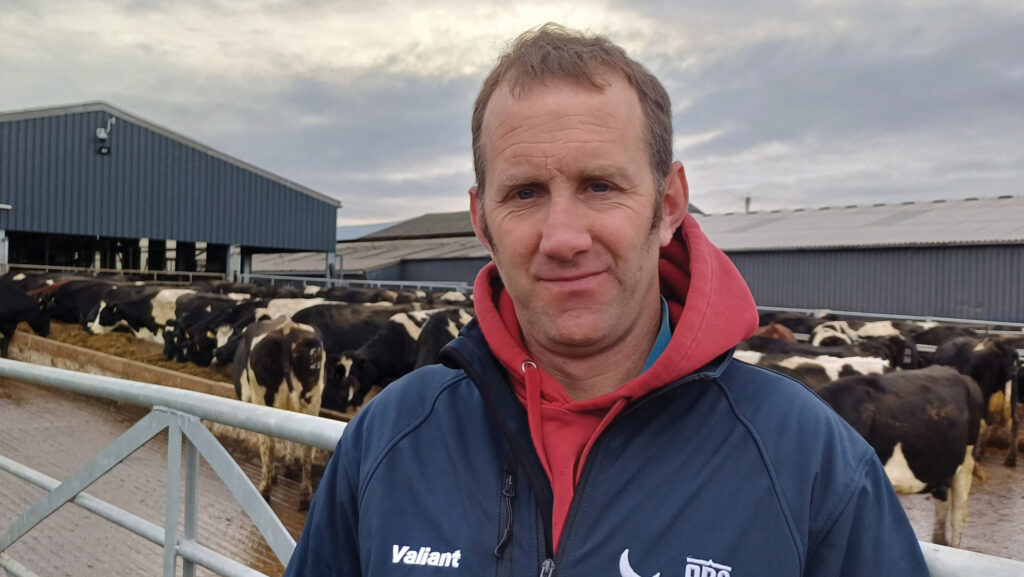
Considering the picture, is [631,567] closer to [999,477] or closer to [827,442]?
[827,442]

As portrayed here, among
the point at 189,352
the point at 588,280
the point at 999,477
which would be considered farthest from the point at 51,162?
the point at 588,280

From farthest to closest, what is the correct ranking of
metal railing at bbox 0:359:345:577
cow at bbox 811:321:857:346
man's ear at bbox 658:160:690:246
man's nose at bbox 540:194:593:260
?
cow at bbox 811:321:857:346 → metal railing at bbox 0:359:345:577 → man's ear at bbox 658:160:690:246 → man's nose at bbox 540:194:593:260

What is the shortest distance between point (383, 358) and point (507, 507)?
10621mm

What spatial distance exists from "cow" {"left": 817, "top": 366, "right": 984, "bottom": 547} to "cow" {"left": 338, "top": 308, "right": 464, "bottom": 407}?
6.30 meters

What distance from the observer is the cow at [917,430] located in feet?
22.3

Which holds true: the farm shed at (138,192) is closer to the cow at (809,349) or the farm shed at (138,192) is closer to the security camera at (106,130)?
the security camera at (106,130)

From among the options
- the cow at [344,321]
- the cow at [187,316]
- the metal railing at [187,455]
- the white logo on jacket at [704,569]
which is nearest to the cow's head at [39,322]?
the cow at [187,316]

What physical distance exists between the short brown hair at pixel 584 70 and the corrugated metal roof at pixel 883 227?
28.4 metres

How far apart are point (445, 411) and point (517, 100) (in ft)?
2.20

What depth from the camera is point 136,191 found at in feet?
104

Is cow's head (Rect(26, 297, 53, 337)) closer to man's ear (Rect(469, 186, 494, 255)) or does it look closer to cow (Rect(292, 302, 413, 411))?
cow (Rect(292, 302, 413, 411))

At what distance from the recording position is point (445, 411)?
166cm

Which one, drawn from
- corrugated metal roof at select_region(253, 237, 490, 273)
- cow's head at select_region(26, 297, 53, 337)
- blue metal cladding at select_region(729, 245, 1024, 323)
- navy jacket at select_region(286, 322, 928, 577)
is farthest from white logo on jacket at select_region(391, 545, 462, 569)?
corrugated metal roof at select_region(253, 237, 490, 273)

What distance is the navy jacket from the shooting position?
1.31 m
